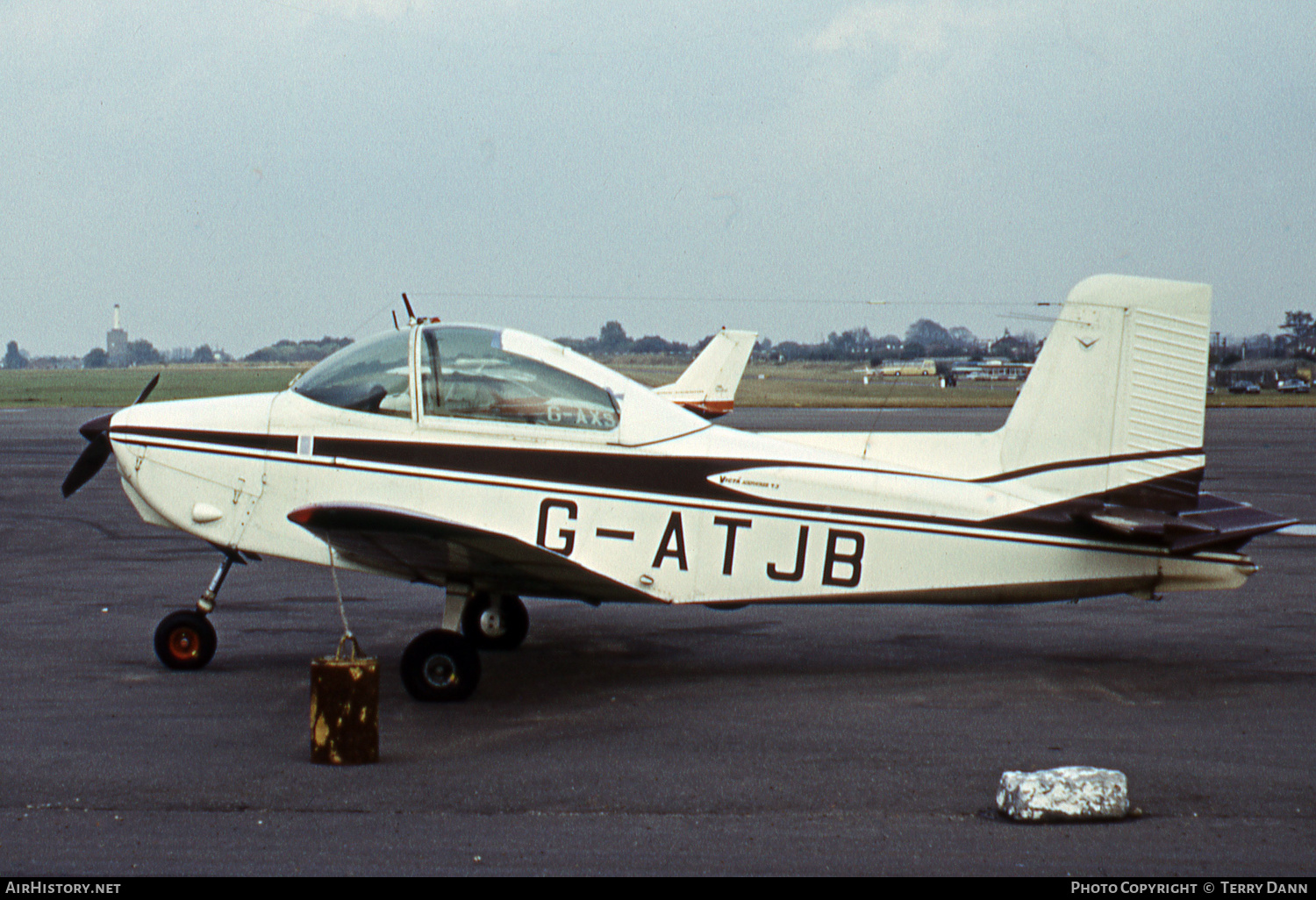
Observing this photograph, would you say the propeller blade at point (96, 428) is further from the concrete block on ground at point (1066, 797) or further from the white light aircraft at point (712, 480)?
the concrete block on ground at point (1066, 797)

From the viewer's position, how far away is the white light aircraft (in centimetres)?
733

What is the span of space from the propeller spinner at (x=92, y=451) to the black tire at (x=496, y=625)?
105 inches

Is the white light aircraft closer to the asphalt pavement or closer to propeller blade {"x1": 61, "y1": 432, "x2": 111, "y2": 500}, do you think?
propeller blade {"x1": 61, "y1": 432, "x2": 111, "y2": 500}

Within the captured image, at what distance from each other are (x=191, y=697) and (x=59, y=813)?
2070 mm

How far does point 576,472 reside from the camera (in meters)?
7.34

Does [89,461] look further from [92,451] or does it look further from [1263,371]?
[1263,371]

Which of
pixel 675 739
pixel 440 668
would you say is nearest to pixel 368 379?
pixel 440 668

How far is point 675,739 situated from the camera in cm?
632

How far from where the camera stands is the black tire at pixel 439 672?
7078 millimetres

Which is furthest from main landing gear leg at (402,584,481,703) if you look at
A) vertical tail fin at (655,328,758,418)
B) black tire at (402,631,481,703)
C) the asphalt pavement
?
vertical tail fin at (655,328,758,418)

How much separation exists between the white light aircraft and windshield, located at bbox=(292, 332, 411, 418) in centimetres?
2

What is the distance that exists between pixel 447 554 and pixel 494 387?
1098 mm

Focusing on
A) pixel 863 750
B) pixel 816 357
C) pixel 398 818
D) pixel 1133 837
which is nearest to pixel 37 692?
pixel 398 818
